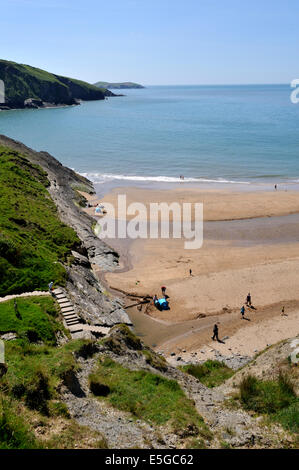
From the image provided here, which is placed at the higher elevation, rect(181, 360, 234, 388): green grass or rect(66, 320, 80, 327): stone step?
rect(66, 320, 80, 327): stone step

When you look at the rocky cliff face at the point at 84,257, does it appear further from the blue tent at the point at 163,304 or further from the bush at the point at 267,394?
the bush at the point at 267,394

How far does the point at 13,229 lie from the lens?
24.1 meters

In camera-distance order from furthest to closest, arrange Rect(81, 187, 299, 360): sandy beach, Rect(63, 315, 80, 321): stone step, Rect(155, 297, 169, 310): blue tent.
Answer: Rect(155, 297, 169, 310): blue tent
Rect(81, 187, 299, 360): sandy beach
Rect(63, 315, 80, 321): stone step

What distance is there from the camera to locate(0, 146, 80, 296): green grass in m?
19.4

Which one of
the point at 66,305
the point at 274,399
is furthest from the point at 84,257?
the point at 274,399

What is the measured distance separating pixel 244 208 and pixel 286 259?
1529 cm

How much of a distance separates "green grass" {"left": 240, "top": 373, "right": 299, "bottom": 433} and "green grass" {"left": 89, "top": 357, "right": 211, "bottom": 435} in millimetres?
2301

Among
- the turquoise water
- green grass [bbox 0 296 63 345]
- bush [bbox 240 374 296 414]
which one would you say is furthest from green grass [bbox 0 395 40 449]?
the turquoise water

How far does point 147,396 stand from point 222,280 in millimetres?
18844

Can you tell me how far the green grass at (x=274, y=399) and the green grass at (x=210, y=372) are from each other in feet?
11.3

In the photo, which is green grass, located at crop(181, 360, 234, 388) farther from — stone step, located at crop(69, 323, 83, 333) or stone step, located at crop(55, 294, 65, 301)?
stone step, located at crop(55, 294, 65, 301)

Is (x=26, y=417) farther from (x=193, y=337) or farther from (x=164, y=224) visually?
(x=164, y=224)

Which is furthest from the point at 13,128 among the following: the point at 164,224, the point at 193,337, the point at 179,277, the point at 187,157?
the point at 193,337

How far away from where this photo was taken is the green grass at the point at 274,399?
1191cm
